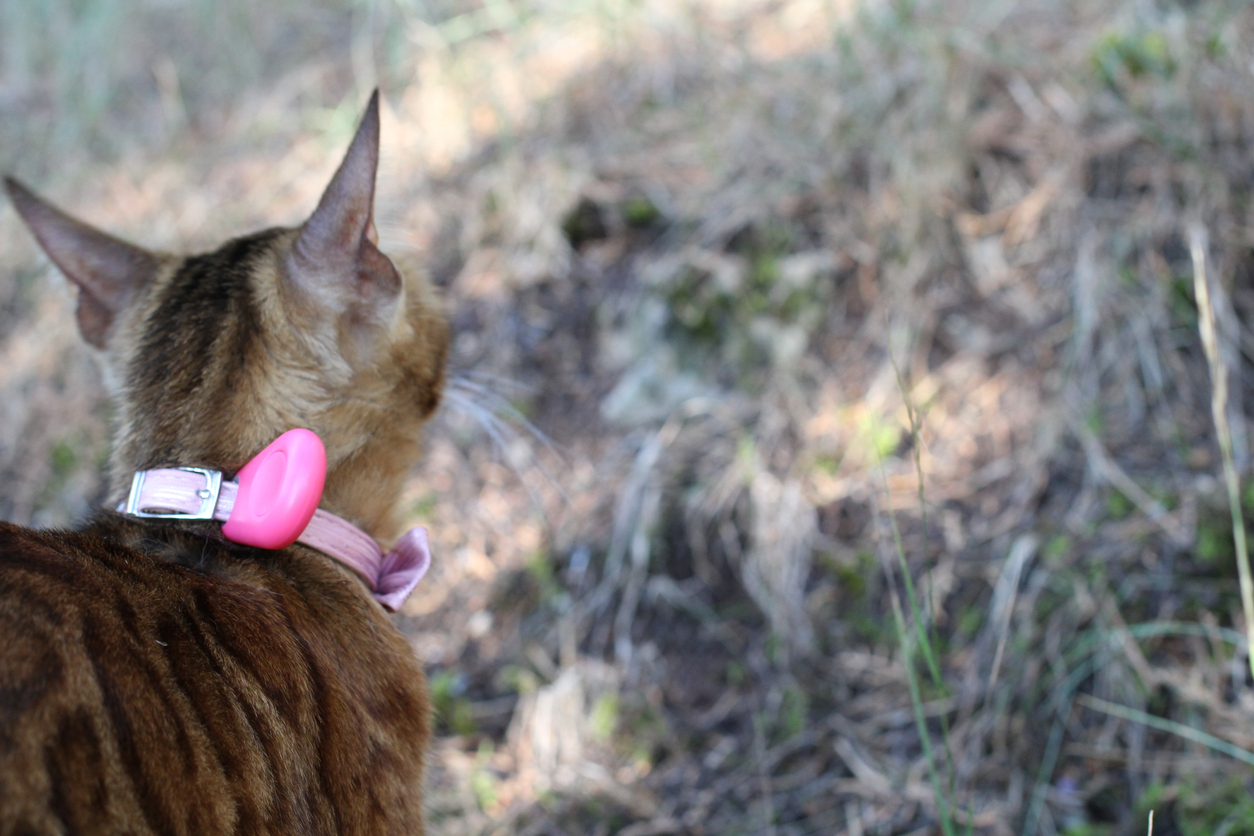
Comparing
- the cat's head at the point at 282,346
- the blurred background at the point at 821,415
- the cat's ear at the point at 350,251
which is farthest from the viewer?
the blurred background at the point at 821,415

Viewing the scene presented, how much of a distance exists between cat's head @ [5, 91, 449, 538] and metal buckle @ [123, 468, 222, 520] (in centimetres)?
6

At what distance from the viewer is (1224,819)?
166cm

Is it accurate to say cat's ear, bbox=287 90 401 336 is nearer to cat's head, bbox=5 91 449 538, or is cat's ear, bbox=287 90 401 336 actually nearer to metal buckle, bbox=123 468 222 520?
cat's head, bbox=5 91 449 538

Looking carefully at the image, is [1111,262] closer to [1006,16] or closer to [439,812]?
[1006,16]

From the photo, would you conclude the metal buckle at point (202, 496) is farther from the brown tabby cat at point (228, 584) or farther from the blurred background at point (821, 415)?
the blurred background at point (821, 415)

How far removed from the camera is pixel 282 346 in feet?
4.69

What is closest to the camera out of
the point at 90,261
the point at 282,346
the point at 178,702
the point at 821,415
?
the point at 178,702

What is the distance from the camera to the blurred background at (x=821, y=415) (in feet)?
6.55

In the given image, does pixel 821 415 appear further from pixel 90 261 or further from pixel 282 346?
pixel 90 261

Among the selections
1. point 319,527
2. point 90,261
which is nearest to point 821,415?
point 319,527

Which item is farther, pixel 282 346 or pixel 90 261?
pixel 90 261

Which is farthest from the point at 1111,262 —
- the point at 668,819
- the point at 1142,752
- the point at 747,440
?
the point at 668,819

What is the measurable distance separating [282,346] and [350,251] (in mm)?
222

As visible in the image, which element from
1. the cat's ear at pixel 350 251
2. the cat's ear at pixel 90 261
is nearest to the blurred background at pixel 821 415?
the cat's ear at pixel 350 251
